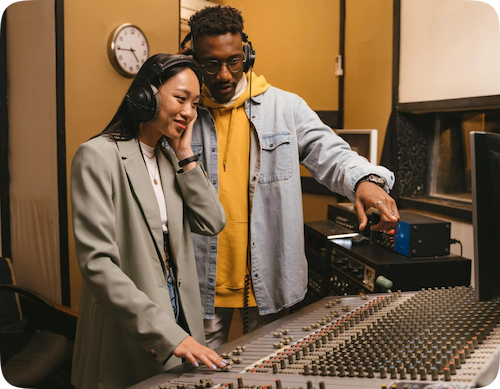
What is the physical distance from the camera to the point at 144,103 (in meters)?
1.31

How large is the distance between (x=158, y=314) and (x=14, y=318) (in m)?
2.51

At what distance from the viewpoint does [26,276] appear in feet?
12.6

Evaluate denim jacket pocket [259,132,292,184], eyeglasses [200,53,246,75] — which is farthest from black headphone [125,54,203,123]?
denim jacket pocket [259,132,292,184]

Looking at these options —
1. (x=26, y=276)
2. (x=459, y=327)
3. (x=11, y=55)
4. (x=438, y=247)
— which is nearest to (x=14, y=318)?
(x=26, y=276)

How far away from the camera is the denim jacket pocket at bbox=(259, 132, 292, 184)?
5.78 ft

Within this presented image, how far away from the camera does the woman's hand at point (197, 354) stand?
1044mm

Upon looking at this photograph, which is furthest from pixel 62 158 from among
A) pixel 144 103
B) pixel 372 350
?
pixel 372 350

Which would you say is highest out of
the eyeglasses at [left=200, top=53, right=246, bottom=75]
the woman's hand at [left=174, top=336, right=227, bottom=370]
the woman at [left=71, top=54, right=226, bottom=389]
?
→ the eyeglasses at [left=200, top=53, right=246, bottom=75]

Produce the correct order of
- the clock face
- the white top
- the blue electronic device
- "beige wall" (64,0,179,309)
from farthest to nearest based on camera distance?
1. the clock face
2. "beige wall" (64,0,179,309)
3. the blue electronic device
4. the white top

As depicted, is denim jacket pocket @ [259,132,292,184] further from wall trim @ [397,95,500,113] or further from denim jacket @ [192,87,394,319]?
wall trim @ [397,95,500,113]

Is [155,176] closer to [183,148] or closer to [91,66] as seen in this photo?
[183,148]

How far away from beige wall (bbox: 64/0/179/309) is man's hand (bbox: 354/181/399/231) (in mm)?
2602

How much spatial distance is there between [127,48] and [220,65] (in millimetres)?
2288

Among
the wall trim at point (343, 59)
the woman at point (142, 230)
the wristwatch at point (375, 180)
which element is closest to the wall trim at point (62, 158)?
the woman at point (142, 230)
